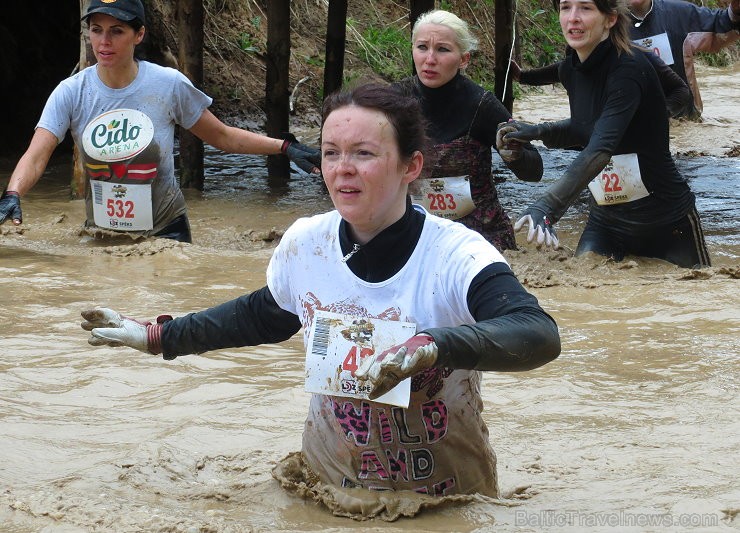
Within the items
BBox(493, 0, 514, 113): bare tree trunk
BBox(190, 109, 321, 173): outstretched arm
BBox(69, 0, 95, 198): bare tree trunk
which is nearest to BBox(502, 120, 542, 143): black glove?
BBox(190, 109, 321, 173): outstretched arm

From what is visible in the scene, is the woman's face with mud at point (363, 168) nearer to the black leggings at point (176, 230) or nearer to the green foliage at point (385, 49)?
the black leggings at point (176, 230)

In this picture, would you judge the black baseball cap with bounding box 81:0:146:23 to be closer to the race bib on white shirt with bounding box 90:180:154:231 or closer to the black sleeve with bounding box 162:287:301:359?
the race bib on white shirt with bounding box 90:180:154:231

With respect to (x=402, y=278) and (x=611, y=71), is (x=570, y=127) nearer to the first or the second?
(x=611, y=71)

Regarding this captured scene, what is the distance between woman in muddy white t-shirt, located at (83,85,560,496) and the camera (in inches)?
108

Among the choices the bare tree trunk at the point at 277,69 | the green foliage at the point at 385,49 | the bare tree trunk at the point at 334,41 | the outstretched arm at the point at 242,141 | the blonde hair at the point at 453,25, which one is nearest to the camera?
the blonde hair at the point at 453,25

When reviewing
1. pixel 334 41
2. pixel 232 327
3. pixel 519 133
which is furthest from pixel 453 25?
pixel 334 41

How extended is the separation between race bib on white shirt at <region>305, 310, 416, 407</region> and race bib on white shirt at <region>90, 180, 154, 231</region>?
3344 millimetres

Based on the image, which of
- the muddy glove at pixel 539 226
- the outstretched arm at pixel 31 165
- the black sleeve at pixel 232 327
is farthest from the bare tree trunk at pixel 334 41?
the black sleeve at pixel 232 327

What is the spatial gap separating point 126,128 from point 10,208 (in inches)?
32.3

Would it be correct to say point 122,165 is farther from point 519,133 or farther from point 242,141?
point 519,133

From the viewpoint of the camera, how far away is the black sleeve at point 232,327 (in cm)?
311

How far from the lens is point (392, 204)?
286 centimetres

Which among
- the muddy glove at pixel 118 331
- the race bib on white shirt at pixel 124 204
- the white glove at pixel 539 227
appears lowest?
the race bib on white shirt at pixel 124 204

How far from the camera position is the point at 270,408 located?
412cm
